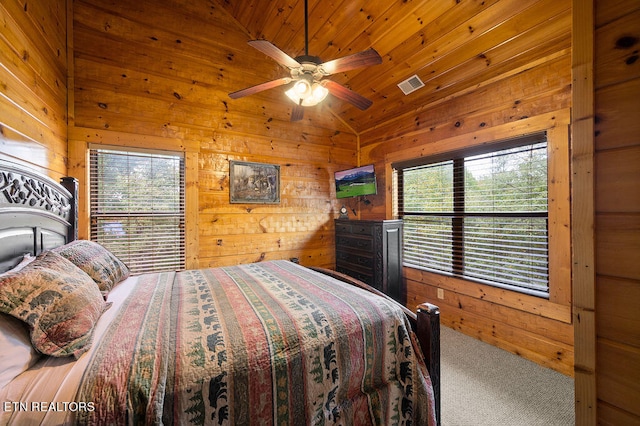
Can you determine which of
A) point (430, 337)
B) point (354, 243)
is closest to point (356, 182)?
point (354, 243)

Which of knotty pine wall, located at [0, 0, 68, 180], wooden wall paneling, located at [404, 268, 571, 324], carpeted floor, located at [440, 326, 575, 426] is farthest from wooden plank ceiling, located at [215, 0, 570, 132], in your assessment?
carpeted floor, located at [440, 326, 575, 426]

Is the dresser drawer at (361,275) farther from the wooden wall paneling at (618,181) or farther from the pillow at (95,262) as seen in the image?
the wooden wall paneling at (618,181)

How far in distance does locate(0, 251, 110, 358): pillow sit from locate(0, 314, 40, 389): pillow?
0.08 ft

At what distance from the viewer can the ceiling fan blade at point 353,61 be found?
1.76 metres

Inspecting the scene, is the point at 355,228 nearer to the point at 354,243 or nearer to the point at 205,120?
the point at 354,243

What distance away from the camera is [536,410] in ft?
5.63

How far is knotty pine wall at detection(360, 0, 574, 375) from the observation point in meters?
2.10

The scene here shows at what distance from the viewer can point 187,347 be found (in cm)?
99

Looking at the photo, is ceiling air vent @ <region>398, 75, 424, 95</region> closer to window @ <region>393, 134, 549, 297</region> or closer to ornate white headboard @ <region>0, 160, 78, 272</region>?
window @ <region>393, 134, 549, 297</region>

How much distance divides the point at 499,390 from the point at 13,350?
2767 mm

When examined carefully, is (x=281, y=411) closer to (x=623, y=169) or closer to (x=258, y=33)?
(x=623, y=169)

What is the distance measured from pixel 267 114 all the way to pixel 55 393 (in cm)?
333

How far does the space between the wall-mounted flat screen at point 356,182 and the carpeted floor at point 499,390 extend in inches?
82.8

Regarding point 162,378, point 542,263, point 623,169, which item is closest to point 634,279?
point 623,169
